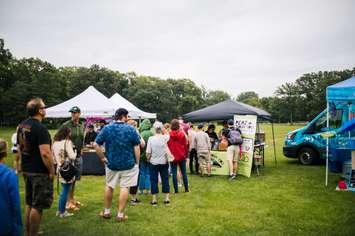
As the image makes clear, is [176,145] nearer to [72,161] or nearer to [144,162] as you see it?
[144,162]

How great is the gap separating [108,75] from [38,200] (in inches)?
2873

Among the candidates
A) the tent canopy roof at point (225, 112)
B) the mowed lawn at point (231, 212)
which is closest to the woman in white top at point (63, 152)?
the mowed lawn at point (231, 212)

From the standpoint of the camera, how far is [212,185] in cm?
991

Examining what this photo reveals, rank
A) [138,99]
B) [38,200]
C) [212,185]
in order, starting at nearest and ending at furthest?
[38,200]
[212,185]
[138,99]

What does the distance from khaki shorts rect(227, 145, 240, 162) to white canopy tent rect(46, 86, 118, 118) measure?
629 cm

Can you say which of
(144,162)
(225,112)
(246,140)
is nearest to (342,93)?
(246,140)

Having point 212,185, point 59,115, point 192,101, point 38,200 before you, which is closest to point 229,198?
point 212,185

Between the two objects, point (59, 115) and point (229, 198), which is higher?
point (59, 115)

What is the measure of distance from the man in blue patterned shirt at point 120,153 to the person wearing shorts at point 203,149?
5076mm

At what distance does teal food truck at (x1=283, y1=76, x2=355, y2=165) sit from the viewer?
10.1 m

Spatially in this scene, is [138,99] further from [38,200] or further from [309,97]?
[38,200]

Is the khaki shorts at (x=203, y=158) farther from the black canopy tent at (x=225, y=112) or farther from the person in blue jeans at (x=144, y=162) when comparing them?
the person in blue jeans at (x=144, y=162)

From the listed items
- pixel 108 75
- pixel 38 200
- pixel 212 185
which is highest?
pixel 108 75

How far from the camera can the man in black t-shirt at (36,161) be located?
Answer: 463 centimetres
